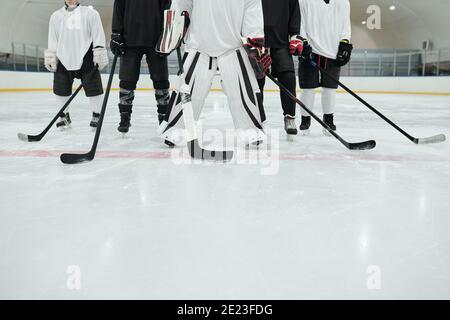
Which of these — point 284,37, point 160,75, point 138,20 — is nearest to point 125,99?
point 160,75

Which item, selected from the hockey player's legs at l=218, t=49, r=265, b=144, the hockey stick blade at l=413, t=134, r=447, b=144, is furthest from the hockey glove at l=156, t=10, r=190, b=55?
the hockey stick blade at l=413, t=134, r=447, b=144

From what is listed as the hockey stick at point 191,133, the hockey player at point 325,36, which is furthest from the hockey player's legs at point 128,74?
the hockey player at point 325,36

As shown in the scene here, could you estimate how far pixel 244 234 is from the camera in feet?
3.53

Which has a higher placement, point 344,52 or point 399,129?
point 344,52

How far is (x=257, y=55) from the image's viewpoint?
2084mm

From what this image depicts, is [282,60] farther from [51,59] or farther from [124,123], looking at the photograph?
[51,59]

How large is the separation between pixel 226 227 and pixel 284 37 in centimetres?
184

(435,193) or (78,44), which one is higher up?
(78,44)

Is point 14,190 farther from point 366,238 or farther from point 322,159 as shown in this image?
point 322,159

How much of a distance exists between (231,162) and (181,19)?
29.6 inches

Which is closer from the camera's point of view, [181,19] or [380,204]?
[380,204]

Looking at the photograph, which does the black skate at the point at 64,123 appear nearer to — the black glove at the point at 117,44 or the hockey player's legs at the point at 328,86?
the black glove at the point at 117,44

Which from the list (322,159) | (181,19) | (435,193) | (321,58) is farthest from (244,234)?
(321,58)

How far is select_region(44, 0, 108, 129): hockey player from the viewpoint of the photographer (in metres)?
2.90
